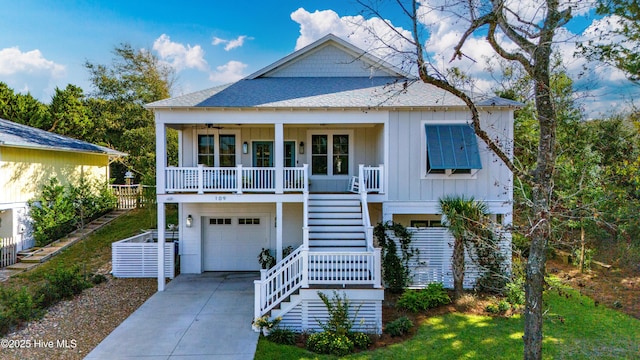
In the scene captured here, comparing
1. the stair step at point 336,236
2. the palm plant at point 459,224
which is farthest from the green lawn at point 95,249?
the palm plant at point 459,224

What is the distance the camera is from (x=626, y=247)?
455 inches

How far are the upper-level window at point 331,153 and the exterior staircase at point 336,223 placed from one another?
2.10 m

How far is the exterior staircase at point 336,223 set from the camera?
29.7 feet

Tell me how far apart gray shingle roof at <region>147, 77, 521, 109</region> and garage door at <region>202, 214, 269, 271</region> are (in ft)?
14.1

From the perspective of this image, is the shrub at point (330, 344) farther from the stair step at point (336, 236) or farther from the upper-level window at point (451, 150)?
the upper-level window at point (451, 150)

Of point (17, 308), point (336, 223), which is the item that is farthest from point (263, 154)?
point (17, 308)

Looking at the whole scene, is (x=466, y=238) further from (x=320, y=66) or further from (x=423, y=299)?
(x=320, y=66)

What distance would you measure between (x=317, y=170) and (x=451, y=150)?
4.74 meters

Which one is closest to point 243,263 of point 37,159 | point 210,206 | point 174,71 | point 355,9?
point 210,206

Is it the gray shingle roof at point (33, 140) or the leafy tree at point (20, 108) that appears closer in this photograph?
the gray shingle roof at point (33, 140)

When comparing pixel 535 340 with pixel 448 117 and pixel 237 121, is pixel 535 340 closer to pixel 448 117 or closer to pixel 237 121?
pixel 448 117

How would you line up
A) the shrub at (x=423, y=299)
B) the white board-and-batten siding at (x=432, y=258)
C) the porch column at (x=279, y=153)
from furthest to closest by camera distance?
the porch column at (x=279, y=153) < the white board-and-batten siding at (x=432, y=258) < the shrub at (x=423, y=299)

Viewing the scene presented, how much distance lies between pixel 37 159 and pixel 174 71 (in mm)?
14389

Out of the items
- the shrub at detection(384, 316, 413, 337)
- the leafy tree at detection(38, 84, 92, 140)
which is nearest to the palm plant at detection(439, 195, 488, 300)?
the shrub at detection(384, 316, 413, 337)
